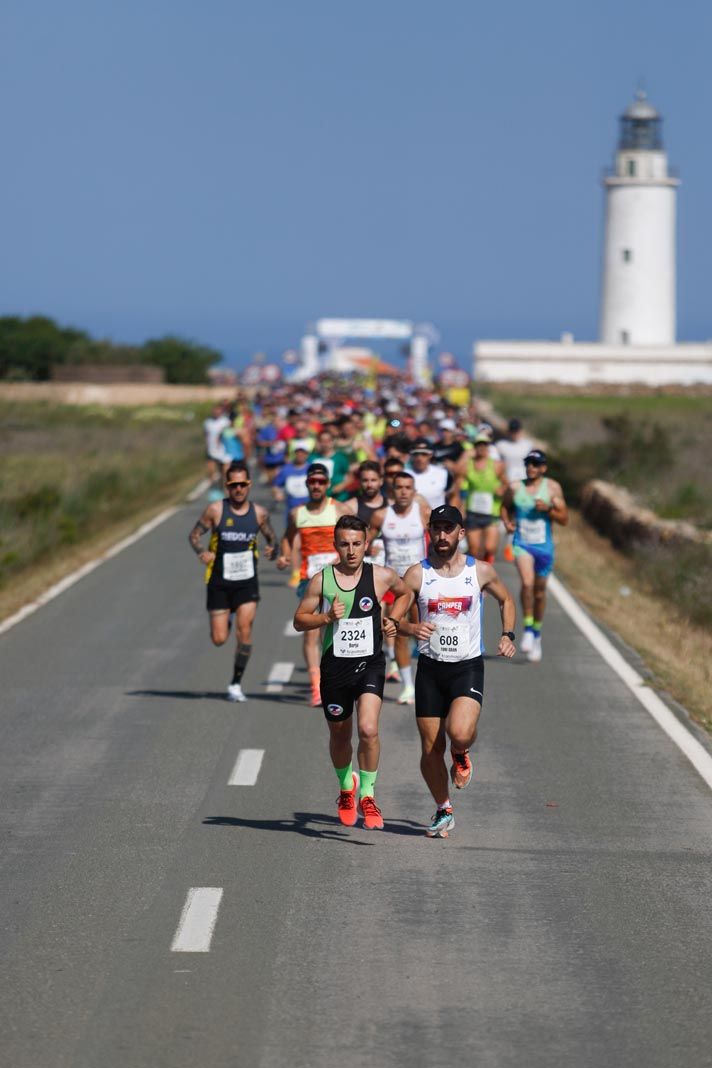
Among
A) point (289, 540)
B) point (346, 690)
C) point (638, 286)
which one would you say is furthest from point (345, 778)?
point (638, 286)

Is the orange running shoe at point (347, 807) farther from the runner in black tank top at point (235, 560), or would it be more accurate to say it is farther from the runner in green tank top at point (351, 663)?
the runner in black tank top at point (235, 560)

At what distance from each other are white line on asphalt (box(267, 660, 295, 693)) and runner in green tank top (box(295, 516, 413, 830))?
5146mm

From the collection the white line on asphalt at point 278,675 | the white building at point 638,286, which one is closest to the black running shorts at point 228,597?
the white line on asphalt at point 278,675

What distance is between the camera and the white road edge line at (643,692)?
12656 mm

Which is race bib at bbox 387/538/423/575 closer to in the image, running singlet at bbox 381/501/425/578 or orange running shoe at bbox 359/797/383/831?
running singlet at bbox 381/501/425/578

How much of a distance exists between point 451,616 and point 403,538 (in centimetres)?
485

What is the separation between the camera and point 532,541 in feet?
58.4

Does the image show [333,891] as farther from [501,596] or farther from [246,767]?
[246,767]

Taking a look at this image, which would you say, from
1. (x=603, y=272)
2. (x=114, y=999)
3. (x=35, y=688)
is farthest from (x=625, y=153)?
(x=114, y=999)

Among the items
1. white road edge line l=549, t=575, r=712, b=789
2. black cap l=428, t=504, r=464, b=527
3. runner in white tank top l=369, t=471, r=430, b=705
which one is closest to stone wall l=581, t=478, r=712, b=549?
white road edge line l=549, t=575, r=712, b=789

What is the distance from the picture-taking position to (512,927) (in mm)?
8398

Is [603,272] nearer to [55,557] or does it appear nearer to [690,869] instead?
[55,557]

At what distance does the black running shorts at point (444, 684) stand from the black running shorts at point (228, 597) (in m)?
4.90

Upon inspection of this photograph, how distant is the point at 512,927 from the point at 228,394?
115 m
